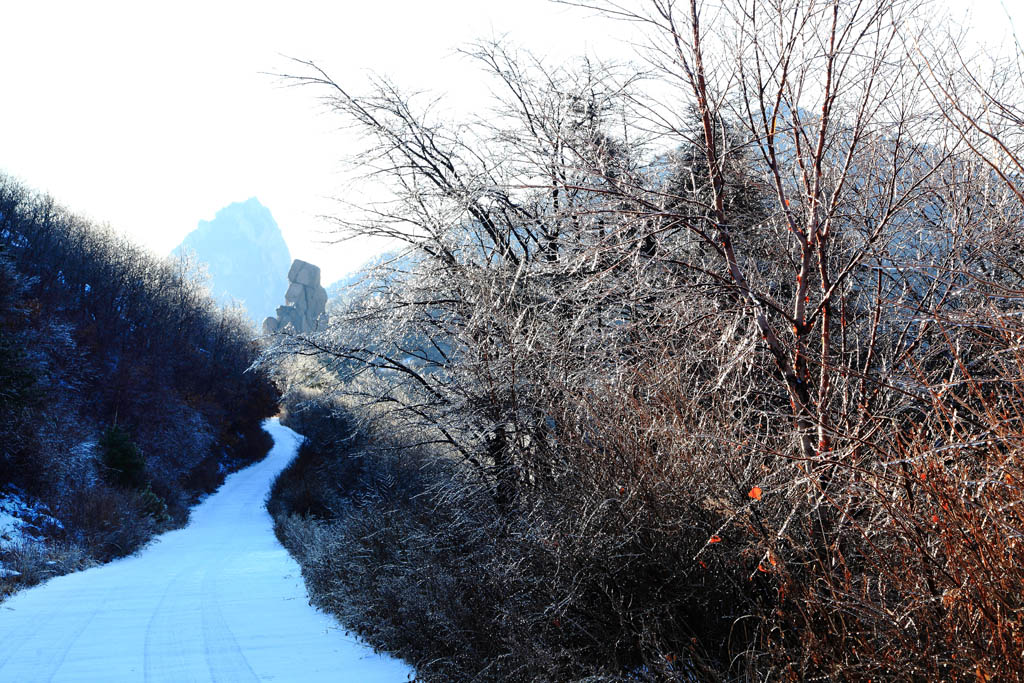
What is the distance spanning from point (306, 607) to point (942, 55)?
10584 millimetres

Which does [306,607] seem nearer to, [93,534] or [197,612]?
[197,612]

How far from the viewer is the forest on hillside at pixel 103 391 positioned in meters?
18.2

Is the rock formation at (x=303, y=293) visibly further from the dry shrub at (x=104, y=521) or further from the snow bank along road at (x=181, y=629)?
the snow bank along road at (x=181, y=629)

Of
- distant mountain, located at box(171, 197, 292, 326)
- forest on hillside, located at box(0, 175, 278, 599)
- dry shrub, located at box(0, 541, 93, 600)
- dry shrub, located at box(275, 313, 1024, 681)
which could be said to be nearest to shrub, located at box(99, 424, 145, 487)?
forest on hillside, located at box(0, 175, 278, 599)

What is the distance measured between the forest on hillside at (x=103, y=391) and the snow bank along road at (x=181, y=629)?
1.34m

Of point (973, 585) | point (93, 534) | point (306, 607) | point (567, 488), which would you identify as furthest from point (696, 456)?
point (93, 534)

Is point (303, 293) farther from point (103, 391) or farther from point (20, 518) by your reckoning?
point (20, 518)

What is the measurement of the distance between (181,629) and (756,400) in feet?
26.2

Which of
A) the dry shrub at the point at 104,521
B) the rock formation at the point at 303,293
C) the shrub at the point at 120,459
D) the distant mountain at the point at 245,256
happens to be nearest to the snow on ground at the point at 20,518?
the dry shrub at the point at 104,521

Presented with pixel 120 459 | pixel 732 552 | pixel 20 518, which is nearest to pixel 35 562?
pixel 20 518

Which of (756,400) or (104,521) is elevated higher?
(756,400)

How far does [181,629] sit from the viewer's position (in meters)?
9.07

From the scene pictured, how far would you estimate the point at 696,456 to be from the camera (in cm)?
423

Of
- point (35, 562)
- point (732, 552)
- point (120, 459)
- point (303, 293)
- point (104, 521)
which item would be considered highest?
point (303, 293)
